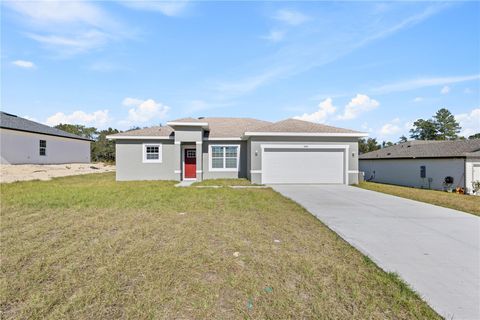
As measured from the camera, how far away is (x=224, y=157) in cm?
1603

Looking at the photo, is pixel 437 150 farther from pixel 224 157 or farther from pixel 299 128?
pixel 224 157

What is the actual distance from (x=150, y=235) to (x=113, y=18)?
943 centimetres

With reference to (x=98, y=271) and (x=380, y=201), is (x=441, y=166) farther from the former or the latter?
(x=98, y=271)

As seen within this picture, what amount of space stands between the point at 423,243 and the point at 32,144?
32.2 meters

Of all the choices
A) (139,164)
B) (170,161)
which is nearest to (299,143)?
(170,161)

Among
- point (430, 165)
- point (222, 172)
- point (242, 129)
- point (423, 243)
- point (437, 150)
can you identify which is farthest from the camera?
point (242, 129)

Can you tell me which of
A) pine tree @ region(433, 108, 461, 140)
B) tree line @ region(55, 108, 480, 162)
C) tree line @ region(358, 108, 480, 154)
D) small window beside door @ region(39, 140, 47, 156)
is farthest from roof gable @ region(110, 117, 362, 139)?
pine tree @ region(433, 108, 461, 140)

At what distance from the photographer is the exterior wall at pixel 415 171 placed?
14837 millimetres

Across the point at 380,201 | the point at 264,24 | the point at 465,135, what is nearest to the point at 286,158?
the point at 380,201

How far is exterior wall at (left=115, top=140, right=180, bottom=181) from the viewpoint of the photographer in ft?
51.4

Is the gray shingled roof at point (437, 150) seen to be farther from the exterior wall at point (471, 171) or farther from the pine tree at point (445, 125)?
the pine tree at point (445, 125)

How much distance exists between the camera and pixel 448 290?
2980 millimetres

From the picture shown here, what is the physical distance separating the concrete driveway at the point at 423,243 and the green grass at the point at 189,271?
0.36m

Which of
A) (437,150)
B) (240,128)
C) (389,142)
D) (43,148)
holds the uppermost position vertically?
(389,142)
